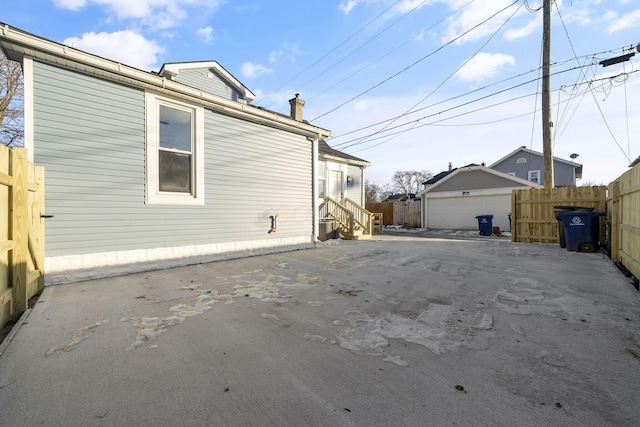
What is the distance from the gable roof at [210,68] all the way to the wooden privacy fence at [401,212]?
44.3 feet

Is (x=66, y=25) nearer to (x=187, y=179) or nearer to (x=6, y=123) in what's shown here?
(x=187, y=179)

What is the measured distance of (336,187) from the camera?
12617mm

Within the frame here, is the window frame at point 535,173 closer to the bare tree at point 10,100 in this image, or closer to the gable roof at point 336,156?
the gable roof at point 336,156

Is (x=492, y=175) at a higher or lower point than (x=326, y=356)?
higher

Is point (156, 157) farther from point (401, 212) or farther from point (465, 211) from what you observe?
point (401, 212)

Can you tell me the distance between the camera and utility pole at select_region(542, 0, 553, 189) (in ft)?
30.2

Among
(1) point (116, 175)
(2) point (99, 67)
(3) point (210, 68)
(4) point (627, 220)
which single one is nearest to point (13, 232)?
(1) point (116, 175)

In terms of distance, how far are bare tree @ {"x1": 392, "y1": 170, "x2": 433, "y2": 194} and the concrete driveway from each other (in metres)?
49.3

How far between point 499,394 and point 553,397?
29cm

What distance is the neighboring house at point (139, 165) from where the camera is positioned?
4.20 m

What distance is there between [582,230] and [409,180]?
46098 millimetres

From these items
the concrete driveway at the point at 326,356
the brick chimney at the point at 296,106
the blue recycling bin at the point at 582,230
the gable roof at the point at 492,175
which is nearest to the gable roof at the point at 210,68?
the brick chimney at the point at 296,106

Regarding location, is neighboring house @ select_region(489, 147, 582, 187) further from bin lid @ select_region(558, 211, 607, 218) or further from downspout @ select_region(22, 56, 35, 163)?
downspout @ select_region(22, 56, 35, 163)

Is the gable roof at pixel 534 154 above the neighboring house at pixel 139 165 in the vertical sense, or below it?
above
